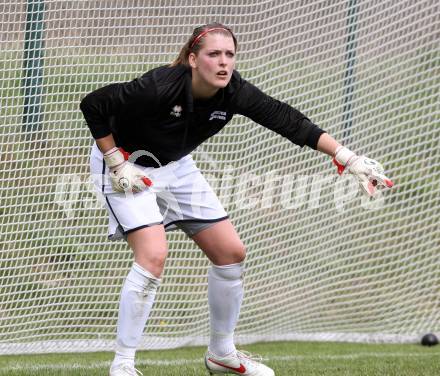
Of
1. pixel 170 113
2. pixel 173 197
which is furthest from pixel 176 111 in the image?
pixel 173 197

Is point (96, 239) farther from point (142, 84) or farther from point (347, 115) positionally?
point (142, 84)

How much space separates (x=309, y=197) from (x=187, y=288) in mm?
1091

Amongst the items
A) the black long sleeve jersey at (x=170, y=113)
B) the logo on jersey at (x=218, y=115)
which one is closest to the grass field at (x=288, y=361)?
the black long sleeve jersey at (x=170, y=113)

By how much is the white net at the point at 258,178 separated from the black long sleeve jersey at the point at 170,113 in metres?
1.94

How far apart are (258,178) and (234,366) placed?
2.14 meters

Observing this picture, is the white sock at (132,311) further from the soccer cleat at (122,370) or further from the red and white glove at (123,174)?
the red and white glove at (123,174)

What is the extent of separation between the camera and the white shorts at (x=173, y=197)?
14.8 feet

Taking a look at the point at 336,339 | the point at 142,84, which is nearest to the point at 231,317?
the point at 142,84

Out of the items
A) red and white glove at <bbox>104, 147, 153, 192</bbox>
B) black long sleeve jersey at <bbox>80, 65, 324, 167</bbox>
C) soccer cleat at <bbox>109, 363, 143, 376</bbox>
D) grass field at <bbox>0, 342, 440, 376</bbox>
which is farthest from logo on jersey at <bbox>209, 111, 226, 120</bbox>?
grass field at <bbox>0, 342, 440, 376</bbox>

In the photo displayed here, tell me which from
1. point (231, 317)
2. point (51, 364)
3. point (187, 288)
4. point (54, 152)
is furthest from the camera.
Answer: point (187, 288)

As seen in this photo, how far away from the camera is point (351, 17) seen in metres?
6.78

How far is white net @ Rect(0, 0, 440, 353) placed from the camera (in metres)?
6.30

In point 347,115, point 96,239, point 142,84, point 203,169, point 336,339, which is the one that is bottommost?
point 336,339

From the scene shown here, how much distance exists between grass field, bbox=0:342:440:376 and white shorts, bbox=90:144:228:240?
93cm
